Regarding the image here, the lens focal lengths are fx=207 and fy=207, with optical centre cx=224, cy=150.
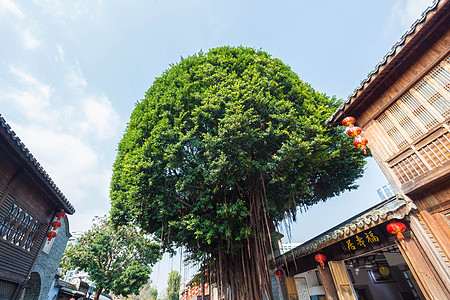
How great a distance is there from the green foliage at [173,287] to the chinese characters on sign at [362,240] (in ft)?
109

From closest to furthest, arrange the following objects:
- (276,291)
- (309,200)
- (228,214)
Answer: (228,214) < (309,200) < (276,291)

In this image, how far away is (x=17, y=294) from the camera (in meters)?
5.40

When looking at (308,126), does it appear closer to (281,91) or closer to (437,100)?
(281,91)

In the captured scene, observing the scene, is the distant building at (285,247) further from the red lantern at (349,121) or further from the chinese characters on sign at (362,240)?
the red lantern at (349,121)

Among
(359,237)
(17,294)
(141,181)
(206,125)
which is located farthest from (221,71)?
(17,294)

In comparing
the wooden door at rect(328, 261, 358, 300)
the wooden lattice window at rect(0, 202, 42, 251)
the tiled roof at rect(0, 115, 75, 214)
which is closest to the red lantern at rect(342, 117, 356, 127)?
the wooden door at rect(328, 261, 358, 300)

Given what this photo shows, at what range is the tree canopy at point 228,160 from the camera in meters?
5.58

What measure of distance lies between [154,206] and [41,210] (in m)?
3.33

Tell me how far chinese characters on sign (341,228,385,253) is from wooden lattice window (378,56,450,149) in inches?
74.3

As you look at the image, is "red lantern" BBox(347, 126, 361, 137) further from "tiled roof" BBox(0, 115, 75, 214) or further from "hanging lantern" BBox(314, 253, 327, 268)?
"tiled roof" BBox(0, 115, 75, 214)

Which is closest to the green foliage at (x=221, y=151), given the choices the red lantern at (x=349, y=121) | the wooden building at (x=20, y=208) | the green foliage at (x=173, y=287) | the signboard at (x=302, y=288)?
the red lantern at (x=349, y=121)

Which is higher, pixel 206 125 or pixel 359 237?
pixel 206 125

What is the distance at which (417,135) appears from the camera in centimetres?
375

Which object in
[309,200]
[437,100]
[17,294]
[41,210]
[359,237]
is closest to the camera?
[437,100]
